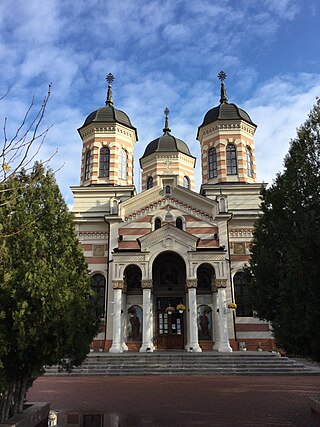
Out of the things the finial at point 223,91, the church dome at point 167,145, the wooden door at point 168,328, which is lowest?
the wooden door at point 168,328

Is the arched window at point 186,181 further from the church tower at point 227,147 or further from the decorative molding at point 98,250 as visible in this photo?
the decorative molding at point 98,250

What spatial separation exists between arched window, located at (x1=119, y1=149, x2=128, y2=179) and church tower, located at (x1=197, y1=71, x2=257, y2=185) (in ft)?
21.5

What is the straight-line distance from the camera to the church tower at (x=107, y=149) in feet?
98.8

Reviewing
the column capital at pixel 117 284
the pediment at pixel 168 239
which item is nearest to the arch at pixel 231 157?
the pediment at pixel 168 239

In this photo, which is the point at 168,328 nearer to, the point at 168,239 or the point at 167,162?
the point at 168,239

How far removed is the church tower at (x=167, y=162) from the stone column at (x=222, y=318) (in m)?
13.0

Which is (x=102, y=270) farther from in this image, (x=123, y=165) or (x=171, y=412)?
(x=171, y=412)

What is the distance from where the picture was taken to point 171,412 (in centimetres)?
942

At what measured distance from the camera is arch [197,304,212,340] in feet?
78.9

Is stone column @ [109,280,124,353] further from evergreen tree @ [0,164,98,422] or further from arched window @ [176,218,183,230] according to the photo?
evergreen tree @ [0,164,98,422]

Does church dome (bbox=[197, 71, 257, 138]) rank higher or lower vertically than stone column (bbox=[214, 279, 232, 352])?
higher

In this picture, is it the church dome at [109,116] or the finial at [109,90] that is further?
the finial at [109,90]

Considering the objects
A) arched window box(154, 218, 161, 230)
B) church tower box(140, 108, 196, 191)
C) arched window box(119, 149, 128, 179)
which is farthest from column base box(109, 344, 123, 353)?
church tower box(140, 108, 196, 191)

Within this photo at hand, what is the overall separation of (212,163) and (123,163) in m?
7.50
